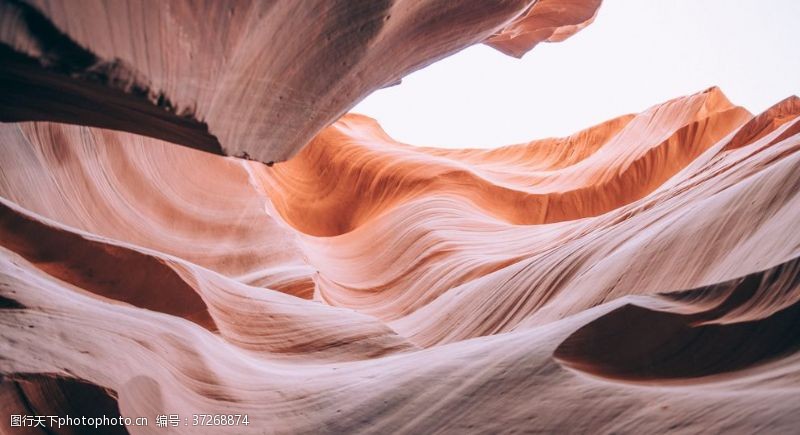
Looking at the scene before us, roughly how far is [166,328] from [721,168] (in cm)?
282

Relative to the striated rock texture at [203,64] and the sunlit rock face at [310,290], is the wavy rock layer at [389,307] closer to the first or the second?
the sunlit rock face at [310,290]

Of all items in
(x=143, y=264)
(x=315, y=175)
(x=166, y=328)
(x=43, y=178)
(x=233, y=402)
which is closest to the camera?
(x=233, y=402)

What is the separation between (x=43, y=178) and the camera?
10.9ft

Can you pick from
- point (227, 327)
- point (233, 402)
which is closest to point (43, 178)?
point (227, 327)

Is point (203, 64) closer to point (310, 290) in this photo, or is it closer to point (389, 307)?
point (310, 290)

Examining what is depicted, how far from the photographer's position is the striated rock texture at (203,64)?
1.21m

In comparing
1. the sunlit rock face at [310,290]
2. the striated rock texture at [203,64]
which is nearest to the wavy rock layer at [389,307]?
the sunlit rock face at [310,290]

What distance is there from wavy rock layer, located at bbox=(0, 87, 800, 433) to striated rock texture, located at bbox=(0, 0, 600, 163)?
0.68m

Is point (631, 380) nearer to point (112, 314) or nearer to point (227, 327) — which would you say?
point (112, 314)

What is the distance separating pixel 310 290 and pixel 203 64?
2.83 m

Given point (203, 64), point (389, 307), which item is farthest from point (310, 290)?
point (203, 64)

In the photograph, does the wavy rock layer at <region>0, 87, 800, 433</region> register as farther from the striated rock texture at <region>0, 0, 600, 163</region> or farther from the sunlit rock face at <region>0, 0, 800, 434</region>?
the striated rock texture at <region>0, 0, 600, 163</region>

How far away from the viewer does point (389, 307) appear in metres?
4.66

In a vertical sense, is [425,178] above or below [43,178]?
above
